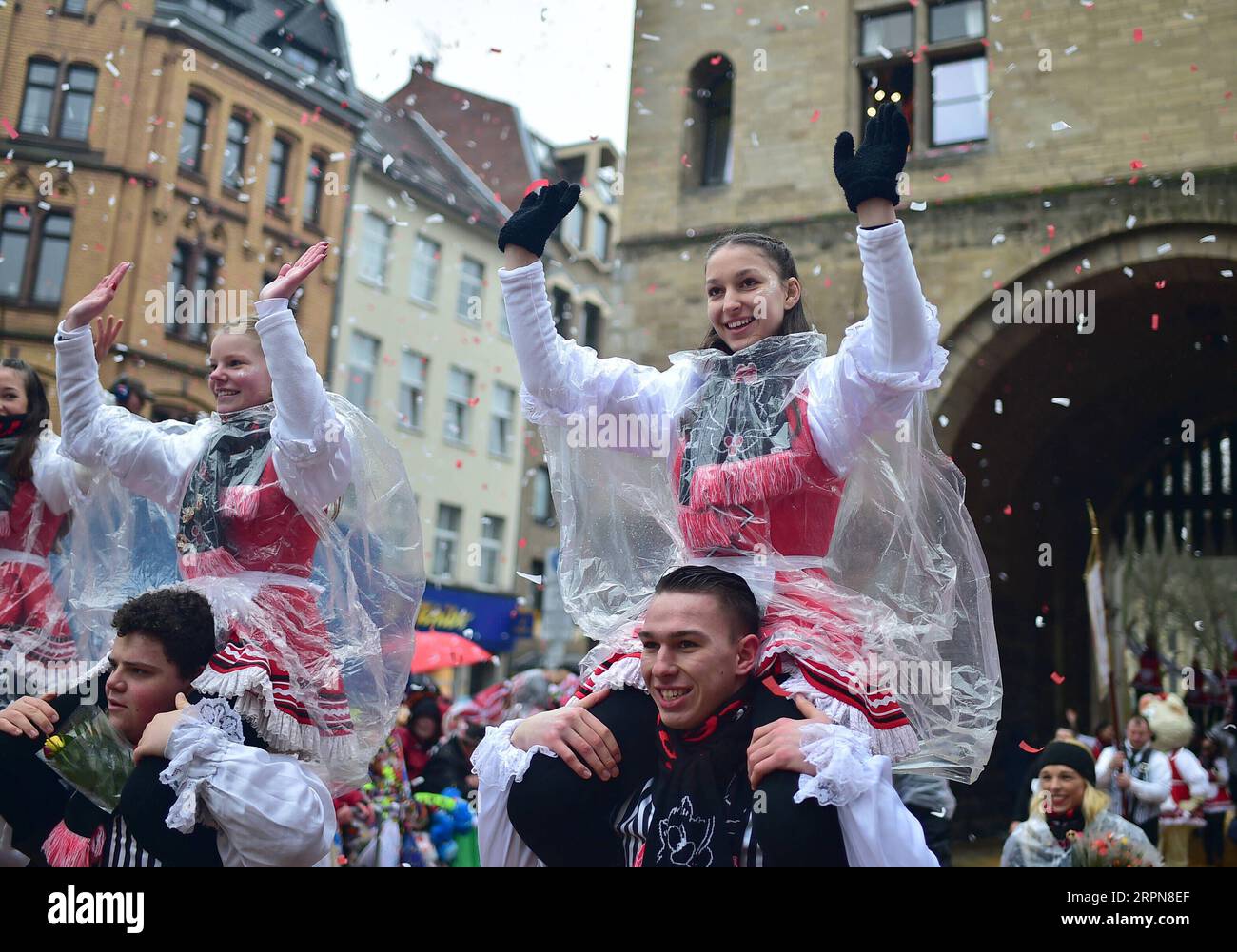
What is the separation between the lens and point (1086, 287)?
11.1 m

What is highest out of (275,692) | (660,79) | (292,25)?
(292,25)

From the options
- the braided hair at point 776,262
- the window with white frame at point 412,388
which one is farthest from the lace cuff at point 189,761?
the window with white frame at point 412,388

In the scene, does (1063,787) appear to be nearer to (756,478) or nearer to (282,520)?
(756,478)

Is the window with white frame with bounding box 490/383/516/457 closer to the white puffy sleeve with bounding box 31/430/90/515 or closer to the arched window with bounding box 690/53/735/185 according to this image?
the arched window with bounding box 690/53/735/185

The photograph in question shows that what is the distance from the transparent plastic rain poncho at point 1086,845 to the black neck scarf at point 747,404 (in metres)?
2.81

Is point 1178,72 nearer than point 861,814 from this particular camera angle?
No

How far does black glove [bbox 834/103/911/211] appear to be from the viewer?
96.9 inches

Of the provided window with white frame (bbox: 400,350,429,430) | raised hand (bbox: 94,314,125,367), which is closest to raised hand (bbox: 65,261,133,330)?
raised hand (bbox: 94,314,125,367)

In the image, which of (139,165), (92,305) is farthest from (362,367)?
(92,305)

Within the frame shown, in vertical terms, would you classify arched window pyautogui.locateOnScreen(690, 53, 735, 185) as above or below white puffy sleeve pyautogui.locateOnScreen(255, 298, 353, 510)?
above

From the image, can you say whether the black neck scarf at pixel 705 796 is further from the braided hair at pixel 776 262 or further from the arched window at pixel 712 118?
the arched window at pixel 712 118
